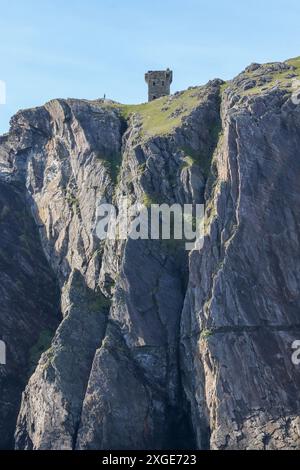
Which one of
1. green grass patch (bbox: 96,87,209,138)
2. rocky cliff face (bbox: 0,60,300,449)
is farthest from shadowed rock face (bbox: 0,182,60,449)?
green grass patch (bbox: 96,87,209,138)

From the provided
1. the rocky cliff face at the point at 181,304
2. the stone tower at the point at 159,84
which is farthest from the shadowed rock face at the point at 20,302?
the stone tower at the point at 159,84

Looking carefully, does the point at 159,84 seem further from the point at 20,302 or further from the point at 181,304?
the point at 181,304

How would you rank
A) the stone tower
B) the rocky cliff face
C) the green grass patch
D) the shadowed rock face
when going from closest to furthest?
1. the rocky cliff face
2. the shadowed rock face
3. the green grass patch
4. the stone tower

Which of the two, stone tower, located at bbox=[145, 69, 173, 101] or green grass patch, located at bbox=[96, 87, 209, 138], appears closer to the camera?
green grass patch, located at bbox=[96, 87, 209, 138]

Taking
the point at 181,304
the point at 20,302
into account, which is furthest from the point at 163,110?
the point at 181,304

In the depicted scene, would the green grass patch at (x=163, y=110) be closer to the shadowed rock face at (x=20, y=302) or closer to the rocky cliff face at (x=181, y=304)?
the rocky cliff face at (x=181, y=304)

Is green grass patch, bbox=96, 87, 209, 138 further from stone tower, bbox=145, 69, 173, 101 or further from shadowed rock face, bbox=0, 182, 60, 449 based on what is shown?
shadowed rock face, bbox=0, 182, 60, 449

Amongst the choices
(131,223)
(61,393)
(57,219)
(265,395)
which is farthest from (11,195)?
(265,395)

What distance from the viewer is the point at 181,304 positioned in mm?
125500

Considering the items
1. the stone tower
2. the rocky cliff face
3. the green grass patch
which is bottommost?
the rocky cliff face

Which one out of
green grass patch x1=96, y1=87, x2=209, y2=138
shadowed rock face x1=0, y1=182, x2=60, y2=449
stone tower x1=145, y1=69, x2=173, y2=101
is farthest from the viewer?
stone tower x1=145, y1=69, x2=173, y2=101

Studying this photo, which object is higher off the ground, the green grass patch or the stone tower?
the stone tower

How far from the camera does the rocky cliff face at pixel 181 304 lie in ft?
385

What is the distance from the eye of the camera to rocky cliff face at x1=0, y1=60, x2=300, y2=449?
11725 centimetres
